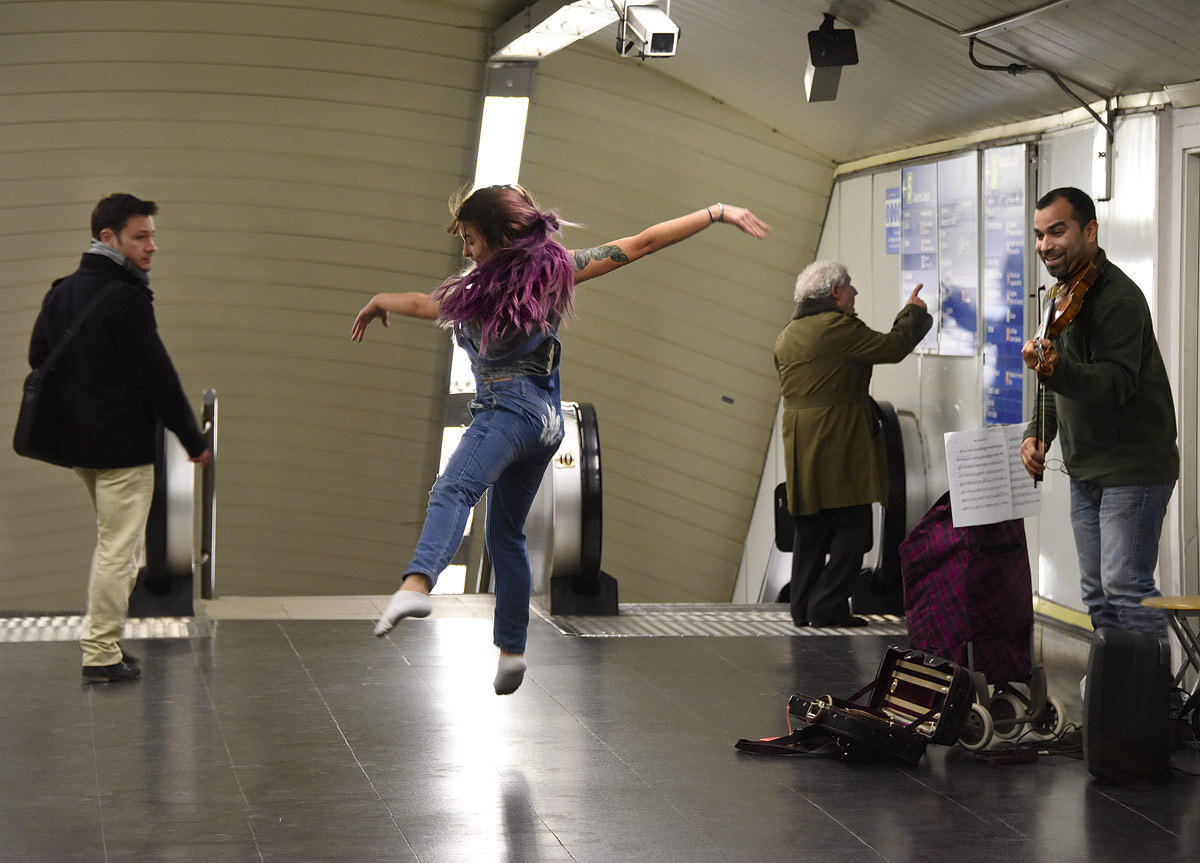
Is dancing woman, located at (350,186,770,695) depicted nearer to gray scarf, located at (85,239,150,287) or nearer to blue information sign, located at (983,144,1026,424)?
gray scarf, located at (85,239,150,287)

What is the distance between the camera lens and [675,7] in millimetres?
7531

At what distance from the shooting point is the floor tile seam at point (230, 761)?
11.2 ft

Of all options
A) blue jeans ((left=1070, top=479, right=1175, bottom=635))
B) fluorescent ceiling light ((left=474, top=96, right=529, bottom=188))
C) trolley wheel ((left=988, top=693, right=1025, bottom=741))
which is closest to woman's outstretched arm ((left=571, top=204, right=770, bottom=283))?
blue jeans ((left=1070, top=479, right=1175, bottom=635))

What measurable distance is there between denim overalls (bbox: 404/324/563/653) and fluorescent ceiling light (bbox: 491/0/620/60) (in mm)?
3570

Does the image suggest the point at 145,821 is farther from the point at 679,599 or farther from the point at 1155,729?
the point at 679,599

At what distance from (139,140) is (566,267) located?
20.3ft

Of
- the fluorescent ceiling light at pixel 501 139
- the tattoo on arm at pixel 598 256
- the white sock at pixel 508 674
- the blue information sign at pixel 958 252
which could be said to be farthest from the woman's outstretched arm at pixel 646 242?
the fluorescent ceiling light at pixel 501 139

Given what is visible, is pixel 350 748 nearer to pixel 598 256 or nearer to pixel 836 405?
pixel 598 256

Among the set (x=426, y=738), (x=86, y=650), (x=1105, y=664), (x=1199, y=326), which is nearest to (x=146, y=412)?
(x=86, y=650)

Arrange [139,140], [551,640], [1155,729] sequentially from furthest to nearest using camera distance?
[139,140] < [551,640] < [1155,729]

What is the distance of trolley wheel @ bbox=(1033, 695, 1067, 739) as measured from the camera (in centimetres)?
443

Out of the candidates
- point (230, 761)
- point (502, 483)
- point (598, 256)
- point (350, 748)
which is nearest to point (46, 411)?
point (230, 761)

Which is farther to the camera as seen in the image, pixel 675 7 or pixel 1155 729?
pixel 675 7

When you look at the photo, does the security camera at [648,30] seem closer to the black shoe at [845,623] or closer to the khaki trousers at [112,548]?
the black shoe at [845,623]
